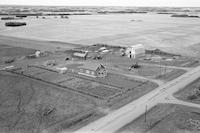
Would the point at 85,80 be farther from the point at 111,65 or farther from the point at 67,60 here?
the point at 67,60

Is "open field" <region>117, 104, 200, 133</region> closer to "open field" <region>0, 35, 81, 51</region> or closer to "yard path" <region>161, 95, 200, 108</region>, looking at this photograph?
"yard path" <region>161, 95, 200, 108</region>

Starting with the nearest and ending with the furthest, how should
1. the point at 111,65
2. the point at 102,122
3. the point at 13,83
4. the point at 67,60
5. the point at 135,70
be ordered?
1. the point at 102,122
2. the point at 13,83
3. the point at 135,70
4. the point at 111,65
5. the point at 67,60

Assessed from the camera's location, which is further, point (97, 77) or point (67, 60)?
point (67, 60)

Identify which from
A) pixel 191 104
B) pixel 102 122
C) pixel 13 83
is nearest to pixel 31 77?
pixel 13 83

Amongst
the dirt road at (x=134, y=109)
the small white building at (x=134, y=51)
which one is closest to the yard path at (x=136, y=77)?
the dirt road at (x=134, y=109)

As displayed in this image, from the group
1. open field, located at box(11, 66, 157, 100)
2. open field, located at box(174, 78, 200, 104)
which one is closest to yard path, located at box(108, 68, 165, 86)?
open field, located at box(11, 66, 157, 100)

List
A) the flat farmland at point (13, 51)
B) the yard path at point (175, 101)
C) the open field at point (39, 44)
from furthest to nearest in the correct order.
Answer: the open field at point (39, 44), the flat farmland at point (13, 51), the yard path at point (175, 101)

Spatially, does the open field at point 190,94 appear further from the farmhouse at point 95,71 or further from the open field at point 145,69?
the farmhouse at point 95,71
